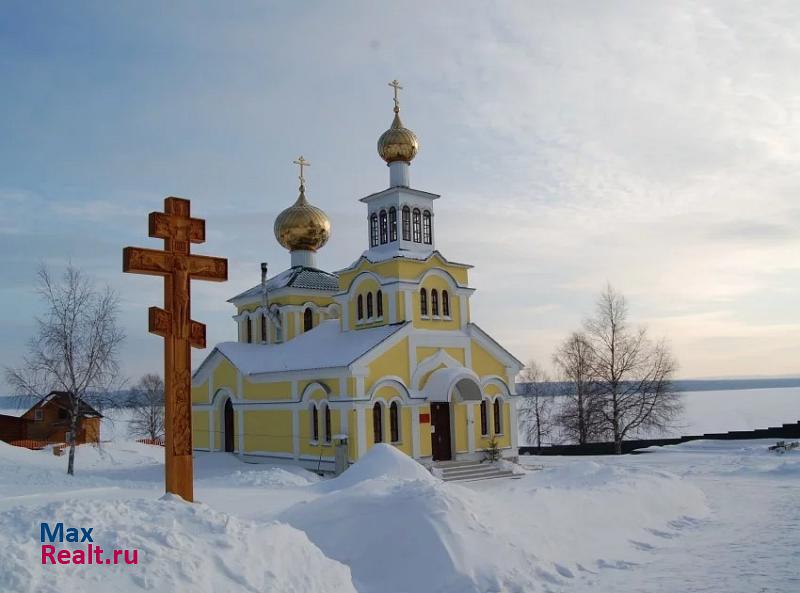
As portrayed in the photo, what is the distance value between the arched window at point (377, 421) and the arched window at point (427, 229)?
6788 millimetres

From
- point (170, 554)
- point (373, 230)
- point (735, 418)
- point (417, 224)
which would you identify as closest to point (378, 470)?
point (170, 554)

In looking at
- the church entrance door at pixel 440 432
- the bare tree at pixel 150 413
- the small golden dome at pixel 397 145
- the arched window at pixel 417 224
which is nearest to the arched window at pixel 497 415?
the church entrance door at pixel 440 432

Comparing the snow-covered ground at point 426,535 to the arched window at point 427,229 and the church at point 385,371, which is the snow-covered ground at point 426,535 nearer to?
the church at point 385,371

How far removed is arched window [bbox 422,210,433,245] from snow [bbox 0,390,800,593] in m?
10.4

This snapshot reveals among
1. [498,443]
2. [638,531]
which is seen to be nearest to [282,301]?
[498,443]

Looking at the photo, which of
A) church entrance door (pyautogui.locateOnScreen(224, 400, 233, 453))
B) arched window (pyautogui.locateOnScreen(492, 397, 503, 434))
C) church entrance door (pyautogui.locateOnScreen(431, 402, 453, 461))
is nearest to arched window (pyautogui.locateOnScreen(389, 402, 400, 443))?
church entrance door (pyautogui.locateOnScreen(431, 402, 453, 461))

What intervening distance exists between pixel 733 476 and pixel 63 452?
2598cm

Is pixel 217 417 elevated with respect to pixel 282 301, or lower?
lower

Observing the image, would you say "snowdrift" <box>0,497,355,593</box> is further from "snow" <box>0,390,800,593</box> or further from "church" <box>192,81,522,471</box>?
"church" <box>192,81,522,471</box>

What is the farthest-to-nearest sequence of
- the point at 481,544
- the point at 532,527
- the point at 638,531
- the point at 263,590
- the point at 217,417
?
the point at 217,417 < the point at 638,531 < the point at 532,527 < the point at 481,544 < the point at 263,590

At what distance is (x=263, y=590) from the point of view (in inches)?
289

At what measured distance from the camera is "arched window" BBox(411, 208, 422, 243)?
2575cm

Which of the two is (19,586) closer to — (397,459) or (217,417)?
(397,459)

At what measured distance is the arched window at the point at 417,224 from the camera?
25.8m
